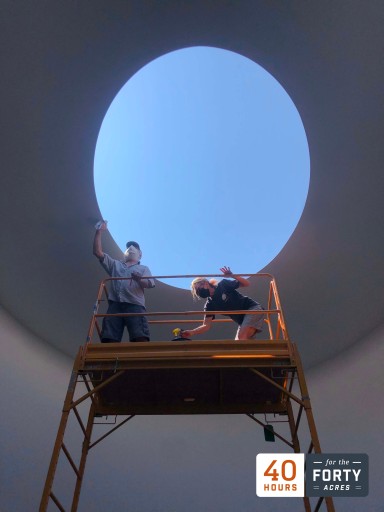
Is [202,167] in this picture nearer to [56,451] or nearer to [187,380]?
[187,380]

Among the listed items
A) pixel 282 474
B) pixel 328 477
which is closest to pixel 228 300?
pixel 282 474

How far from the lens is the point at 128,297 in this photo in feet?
20.9

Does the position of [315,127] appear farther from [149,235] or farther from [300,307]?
[149,235]

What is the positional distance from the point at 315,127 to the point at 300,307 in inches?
144

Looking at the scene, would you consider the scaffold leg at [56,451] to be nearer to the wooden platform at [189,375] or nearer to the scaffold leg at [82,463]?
the wooden platform at [189,375]

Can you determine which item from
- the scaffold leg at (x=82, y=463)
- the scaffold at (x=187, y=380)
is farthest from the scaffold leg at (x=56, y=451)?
the scaffold leg at (x=82, y=463)

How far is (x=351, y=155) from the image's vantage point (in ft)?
27.0

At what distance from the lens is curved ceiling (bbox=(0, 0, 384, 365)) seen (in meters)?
7.19

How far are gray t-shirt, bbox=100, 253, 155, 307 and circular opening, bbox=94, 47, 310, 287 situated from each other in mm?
2767

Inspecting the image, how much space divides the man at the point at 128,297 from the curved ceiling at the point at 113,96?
2.00m

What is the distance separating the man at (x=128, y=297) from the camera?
593 cm

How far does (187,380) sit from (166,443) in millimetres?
5127

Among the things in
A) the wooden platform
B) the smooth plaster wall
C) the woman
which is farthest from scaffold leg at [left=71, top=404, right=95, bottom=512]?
the smooth plaster wall

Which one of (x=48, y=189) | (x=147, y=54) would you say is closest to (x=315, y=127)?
(x=147, y=54)
